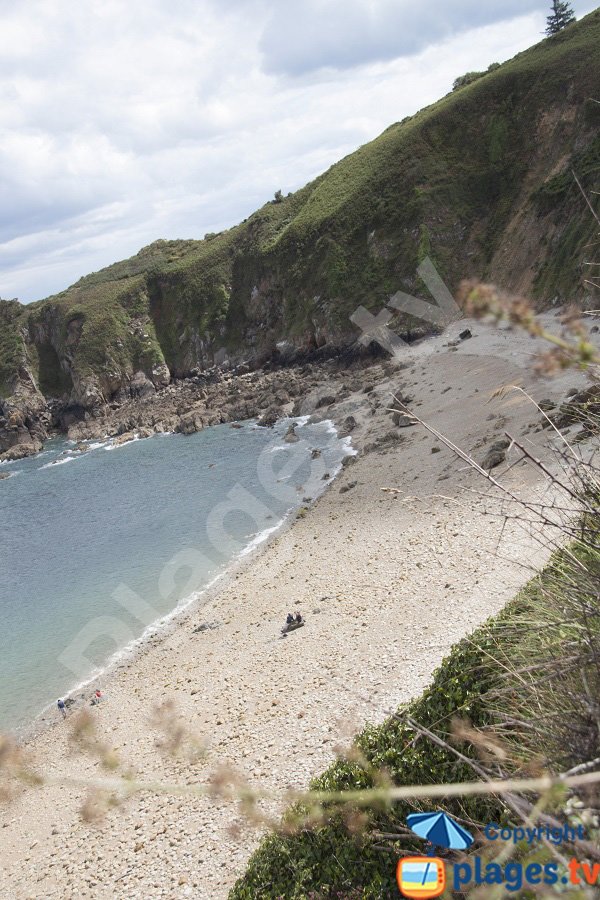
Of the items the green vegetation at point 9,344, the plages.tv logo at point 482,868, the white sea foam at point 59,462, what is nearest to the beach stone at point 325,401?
the white sea foam at point 59,462

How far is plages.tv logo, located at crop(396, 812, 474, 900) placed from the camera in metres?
2.57

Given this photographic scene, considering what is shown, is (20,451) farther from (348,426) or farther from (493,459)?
(493,459)

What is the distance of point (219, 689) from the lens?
1593 cm

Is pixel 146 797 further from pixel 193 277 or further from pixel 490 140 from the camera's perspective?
pixel 193 277

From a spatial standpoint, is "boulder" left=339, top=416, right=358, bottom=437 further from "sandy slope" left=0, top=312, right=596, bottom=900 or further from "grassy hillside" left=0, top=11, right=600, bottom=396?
"grassy hillside" left=0, top=11, right=600, bottom=396

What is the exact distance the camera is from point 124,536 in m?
31.7

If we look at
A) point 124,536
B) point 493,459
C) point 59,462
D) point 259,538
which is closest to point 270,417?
point 124,536

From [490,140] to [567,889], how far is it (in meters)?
69.4

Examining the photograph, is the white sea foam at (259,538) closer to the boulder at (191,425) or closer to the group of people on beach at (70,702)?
the group of people on beach at (70,702)

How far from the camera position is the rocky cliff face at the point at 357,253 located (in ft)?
165

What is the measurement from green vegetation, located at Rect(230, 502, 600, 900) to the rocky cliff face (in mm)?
33519

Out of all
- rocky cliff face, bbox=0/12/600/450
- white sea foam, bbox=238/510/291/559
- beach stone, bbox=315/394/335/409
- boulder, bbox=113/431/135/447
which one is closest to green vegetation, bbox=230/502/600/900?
white sea foam, bbox=238/510/291/559

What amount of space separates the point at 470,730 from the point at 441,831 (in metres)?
1.29

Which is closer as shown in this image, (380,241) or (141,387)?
(380,241)
